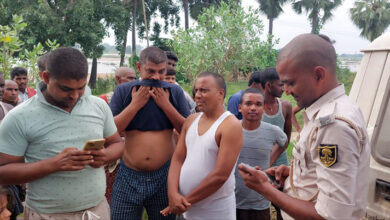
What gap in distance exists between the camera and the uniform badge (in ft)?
4.33

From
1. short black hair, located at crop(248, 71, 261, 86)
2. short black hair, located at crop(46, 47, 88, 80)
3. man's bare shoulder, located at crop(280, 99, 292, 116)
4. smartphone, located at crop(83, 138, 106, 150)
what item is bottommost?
man's bare shoulder, located at crop(280, 99, 292, 116)

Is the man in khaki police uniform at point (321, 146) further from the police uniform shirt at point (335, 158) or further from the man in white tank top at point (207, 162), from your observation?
the man in white tank top at point (207, 162)

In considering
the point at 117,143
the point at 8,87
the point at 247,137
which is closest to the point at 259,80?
the point at 247,137

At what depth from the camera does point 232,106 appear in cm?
397

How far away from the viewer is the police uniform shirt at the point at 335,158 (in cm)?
132

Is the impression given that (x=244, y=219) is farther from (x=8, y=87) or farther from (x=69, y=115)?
(x=8, y=87)

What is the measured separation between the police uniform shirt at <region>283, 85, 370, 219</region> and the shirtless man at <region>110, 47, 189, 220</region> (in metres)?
1.60

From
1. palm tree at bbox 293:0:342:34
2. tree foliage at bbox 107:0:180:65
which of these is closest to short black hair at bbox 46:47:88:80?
tree foliage at bbox 107:0:180:65

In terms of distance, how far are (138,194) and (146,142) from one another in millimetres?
432

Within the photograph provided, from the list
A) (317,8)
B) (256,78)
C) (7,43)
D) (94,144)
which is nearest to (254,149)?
(256,78)

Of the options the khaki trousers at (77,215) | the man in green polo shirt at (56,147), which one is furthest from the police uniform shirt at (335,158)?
the khaki trousers at (77,215)

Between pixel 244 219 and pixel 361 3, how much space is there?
36.7 m

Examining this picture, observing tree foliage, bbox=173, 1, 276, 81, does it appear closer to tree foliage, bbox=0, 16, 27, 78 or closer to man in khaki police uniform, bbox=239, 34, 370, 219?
tree foliage, bbox=0, 16, 27, 78

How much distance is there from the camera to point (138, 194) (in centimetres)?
285
